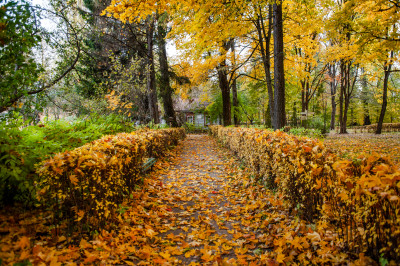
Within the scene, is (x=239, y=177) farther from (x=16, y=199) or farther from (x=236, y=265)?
(x=16, y=199)

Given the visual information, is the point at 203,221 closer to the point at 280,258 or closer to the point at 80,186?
the point at 280,258

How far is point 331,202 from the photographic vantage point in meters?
2.59

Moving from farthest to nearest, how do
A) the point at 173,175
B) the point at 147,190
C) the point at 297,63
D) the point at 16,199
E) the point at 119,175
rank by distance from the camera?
the point at 297,63 < the point at 173,175 < the point at 147,190 < the point at 119,175 < the point at 16,199

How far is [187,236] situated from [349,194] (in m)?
2.36

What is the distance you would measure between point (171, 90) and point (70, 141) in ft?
42.4

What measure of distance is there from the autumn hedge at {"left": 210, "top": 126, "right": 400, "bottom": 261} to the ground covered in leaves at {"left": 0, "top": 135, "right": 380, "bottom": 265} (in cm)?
18

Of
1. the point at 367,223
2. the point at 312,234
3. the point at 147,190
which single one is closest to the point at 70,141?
the point at 147,190

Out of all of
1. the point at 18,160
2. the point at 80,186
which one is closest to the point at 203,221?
the point at 80,186

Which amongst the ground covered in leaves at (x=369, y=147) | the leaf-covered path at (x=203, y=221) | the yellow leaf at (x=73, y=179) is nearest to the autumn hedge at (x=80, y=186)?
the yellow leaf at (x=73, y=179)

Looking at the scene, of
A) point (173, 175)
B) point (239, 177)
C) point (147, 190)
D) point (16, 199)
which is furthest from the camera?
point (173, 175)

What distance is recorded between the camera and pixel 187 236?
138 inches

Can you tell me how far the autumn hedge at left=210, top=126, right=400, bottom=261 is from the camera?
5.94 ft

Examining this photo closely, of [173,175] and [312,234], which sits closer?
[312,234]

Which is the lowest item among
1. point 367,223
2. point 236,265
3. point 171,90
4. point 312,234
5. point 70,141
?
point 236,265
